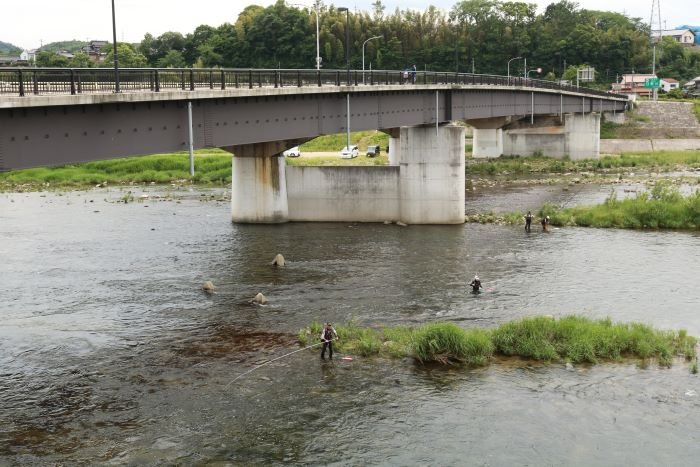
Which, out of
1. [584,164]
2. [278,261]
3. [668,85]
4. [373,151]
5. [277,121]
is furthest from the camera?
[668,85]

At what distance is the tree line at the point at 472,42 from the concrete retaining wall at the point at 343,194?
2553 inches

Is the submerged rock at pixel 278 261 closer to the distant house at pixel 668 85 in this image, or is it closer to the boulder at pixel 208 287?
the boulder at pixel 208 287

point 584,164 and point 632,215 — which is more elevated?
point 584,164

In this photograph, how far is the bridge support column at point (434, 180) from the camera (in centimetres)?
5597

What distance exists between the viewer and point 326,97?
1921 inches

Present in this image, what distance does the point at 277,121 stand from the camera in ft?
144

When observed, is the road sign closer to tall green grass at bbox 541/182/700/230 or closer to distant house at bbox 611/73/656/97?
distant house at bbox 611/73/656/97

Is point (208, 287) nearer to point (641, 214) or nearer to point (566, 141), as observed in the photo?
point (641, 214)

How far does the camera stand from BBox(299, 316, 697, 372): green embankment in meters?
27.3

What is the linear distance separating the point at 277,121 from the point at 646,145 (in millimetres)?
76855

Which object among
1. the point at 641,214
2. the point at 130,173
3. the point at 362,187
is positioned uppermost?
the point at 362,187

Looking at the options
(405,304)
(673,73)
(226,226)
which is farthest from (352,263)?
(673,73)

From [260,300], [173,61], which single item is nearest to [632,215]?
[260,300]

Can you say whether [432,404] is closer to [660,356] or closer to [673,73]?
[660,356]
